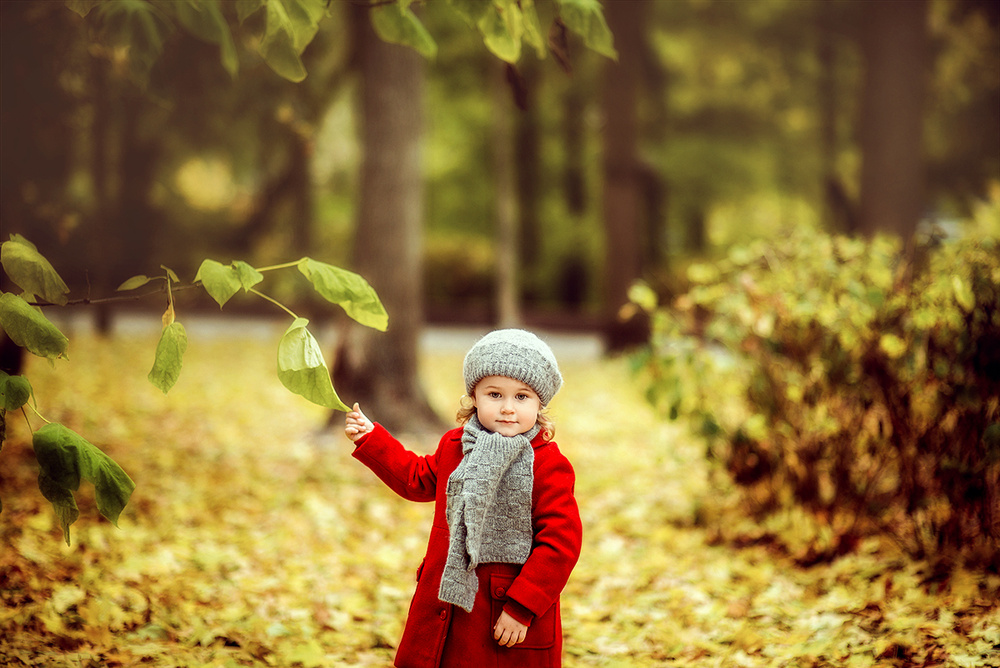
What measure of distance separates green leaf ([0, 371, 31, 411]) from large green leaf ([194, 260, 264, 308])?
1.66ft

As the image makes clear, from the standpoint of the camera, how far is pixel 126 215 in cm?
1855

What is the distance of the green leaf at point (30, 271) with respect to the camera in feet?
6.91

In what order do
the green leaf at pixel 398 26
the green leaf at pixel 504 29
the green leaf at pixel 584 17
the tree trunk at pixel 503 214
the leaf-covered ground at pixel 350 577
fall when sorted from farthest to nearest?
the tree trunk at pixel 503 214, the leaf-covered ground at pixel 350 577, the green leaf at pixel 398 26, the green leaf at pixel 504 29, the green leaf at pixel 584 17

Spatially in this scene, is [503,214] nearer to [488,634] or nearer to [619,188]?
[619,188]

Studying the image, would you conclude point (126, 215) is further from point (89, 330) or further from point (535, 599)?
point (535, 599)

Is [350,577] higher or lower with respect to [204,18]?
lower

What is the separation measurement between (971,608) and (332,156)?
784 inches

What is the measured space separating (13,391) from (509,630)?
142cm

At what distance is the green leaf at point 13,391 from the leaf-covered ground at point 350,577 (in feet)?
0.41

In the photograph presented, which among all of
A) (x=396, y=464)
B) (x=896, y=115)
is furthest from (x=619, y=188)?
(x=396, y=464)

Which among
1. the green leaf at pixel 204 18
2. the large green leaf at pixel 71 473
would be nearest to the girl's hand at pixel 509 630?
the large green leaf at pixel 71 473

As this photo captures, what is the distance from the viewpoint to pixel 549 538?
83.2 inches

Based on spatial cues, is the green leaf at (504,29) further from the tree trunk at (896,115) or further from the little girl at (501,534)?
the tree trunk at (896,115)

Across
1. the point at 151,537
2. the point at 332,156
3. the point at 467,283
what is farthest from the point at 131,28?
the point at 332,156
